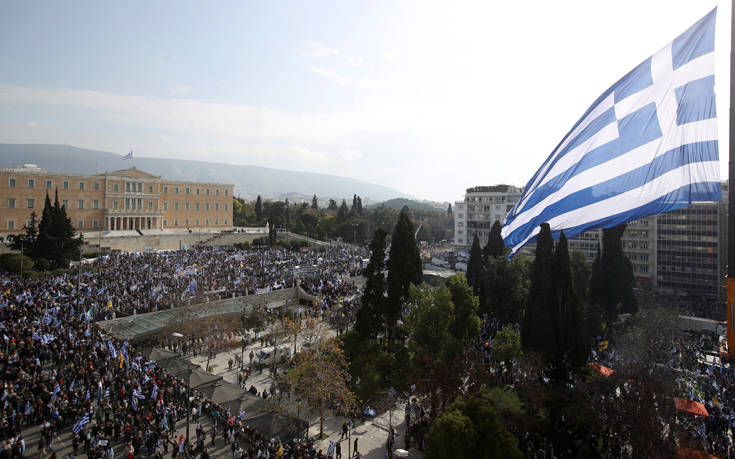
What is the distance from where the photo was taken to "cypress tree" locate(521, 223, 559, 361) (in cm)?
1831

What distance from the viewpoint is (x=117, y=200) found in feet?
220

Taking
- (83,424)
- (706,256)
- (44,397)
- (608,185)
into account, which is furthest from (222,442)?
(706,256)

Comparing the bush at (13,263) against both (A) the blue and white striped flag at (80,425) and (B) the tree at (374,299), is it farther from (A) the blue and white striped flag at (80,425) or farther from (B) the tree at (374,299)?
(B) the tree at (374,299)

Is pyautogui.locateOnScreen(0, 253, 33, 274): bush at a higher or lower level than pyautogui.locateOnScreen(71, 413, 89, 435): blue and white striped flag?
higher

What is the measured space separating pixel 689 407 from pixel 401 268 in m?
12.8

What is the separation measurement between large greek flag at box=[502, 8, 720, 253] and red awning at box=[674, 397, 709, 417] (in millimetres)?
8480

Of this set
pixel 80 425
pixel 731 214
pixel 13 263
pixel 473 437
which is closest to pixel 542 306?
pixel 473 437

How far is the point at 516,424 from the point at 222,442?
35.7 ft

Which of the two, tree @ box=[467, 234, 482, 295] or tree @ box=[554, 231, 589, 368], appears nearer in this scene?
tree @ box=[554, 231, 589, 368]

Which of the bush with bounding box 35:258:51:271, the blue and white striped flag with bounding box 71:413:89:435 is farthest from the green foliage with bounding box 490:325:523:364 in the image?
the bush with bounding box 35:258:51:271

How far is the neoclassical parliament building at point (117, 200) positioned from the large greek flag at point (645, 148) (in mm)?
62585

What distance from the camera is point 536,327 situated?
18.8 meters

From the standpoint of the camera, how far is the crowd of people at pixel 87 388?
14758mm

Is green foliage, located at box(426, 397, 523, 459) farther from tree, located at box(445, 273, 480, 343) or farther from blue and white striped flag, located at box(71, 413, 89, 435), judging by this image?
blue and white striped flag, located at box(71, 413, 89, 435)
